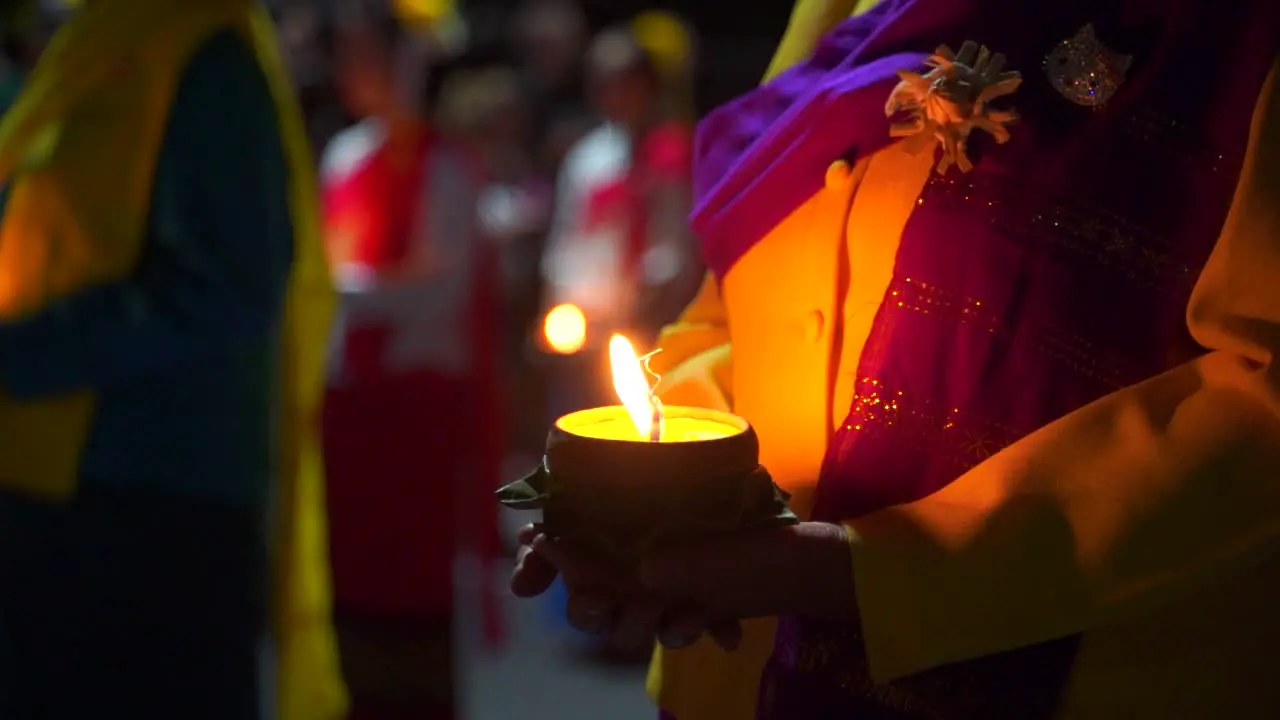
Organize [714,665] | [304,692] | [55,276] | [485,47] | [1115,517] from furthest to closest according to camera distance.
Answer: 1. [485,47]
2. [304,692]
3. [55,276]
4. [714,665]
5. [1115,517]

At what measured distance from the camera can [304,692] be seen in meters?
2.17

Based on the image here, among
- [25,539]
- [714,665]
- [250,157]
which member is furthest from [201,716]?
[714,665]

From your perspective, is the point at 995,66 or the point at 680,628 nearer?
the point at 680,628

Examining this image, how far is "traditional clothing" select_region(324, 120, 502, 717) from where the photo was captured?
3.37m

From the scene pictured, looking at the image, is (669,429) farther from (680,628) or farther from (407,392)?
(407,392)

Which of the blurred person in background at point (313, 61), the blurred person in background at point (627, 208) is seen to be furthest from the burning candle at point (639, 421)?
the blurred person in background at point (313, 61)

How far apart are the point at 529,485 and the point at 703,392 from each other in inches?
12.5

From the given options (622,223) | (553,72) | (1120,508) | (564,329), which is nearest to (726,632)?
(1120,508)

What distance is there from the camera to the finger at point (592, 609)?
754mm

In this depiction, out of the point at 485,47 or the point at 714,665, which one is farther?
the point at 485,47

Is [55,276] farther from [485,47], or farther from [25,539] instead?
[485,47]

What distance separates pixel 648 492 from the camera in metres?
0.73

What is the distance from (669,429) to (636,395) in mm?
72

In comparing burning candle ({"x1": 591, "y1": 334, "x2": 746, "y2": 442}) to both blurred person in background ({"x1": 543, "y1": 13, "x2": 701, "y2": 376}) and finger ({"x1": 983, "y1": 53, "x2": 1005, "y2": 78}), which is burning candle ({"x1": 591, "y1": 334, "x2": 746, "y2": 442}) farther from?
blurred person in background ({"x1": 543, "y1": 13, "x2": 701, "y2": 376})
